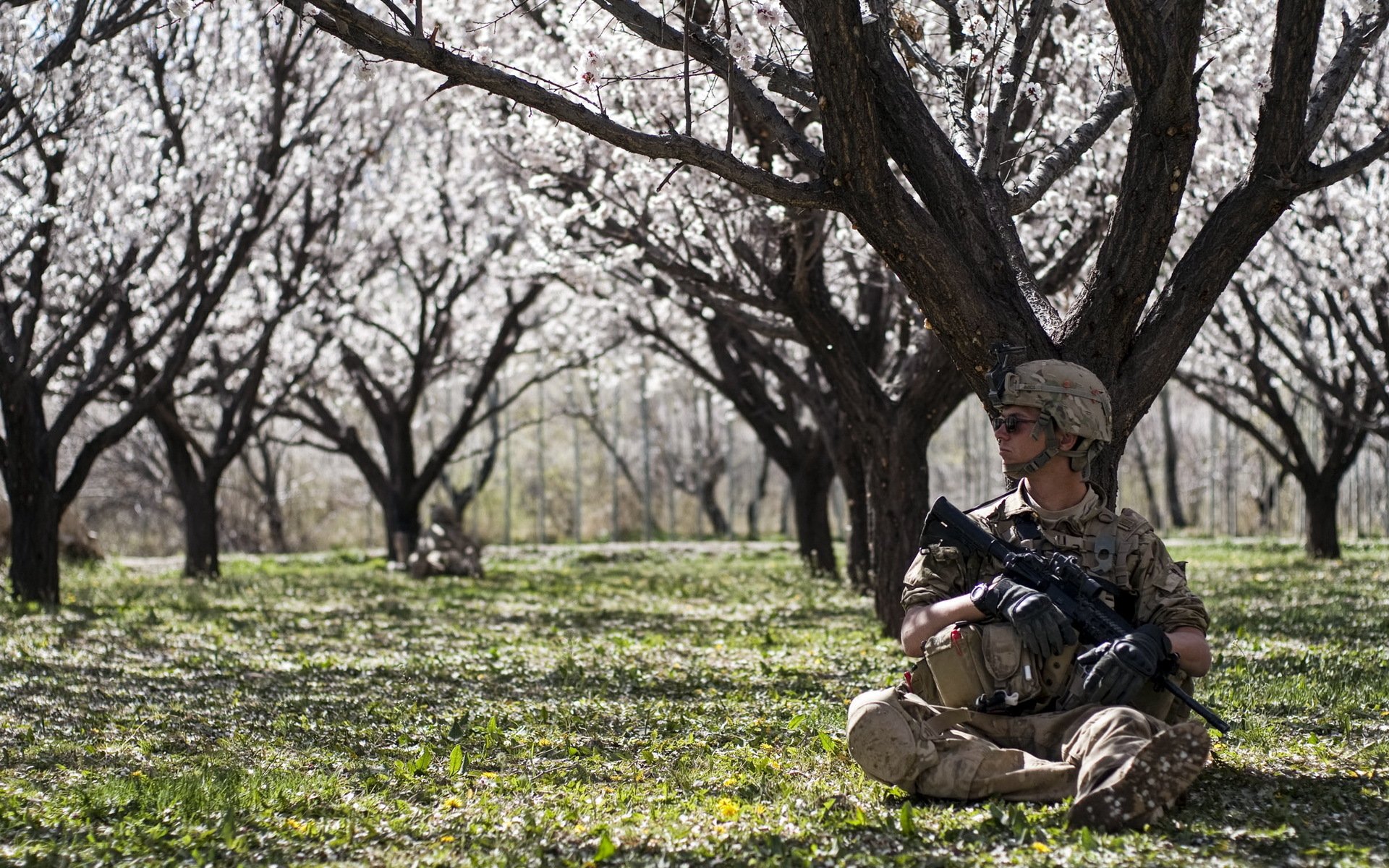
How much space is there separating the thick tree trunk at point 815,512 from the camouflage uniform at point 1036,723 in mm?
13949

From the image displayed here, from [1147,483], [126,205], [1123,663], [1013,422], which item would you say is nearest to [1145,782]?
[1123,663]

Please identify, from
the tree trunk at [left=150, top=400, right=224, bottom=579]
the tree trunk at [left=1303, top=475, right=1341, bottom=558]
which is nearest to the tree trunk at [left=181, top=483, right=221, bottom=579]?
the tree trunk at [left=150, top=400, right=224, bottom=579]

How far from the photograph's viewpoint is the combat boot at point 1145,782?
4.23 metres

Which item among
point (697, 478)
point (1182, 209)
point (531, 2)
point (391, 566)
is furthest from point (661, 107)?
point (697, 478)

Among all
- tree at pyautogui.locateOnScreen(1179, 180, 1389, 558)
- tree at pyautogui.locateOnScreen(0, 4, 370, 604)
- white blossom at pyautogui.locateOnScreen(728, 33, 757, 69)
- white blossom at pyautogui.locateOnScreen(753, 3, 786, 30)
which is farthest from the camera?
tree at pyautogui.locateOnScreen(1179, 180, 1389, 558)

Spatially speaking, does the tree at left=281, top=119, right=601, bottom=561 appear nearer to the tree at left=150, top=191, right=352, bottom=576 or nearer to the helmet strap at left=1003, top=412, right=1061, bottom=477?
the tree at left=150, top=191, right=352, bottom=576

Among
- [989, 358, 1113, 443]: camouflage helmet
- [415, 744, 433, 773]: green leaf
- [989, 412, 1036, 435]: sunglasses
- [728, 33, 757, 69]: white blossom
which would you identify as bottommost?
[415, 744, 433, 773]: green leaf

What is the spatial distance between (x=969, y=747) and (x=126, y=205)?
14380mm

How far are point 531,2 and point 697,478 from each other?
28899 millimetres

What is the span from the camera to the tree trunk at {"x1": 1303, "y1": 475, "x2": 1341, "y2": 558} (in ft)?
66.6

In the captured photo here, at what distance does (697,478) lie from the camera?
135ft

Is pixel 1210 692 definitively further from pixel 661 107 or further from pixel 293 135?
pixel 293 135

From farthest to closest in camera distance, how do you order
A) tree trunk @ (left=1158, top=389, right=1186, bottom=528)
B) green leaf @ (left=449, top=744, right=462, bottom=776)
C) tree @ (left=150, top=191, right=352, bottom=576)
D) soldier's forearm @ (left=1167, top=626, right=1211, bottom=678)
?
tree trunk @ (left=1158, top=389, right=1186, bottom=528), tree @ (left=150, top=191, right=352, bottom=576), green leaf @ (left=449, top=744, right=462, bottom=776), soldier's forearm @ (left=1167, top=626, right=1211, bottom=678)

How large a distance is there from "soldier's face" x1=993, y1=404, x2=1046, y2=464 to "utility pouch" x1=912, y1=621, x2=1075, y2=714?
27.1 inches
